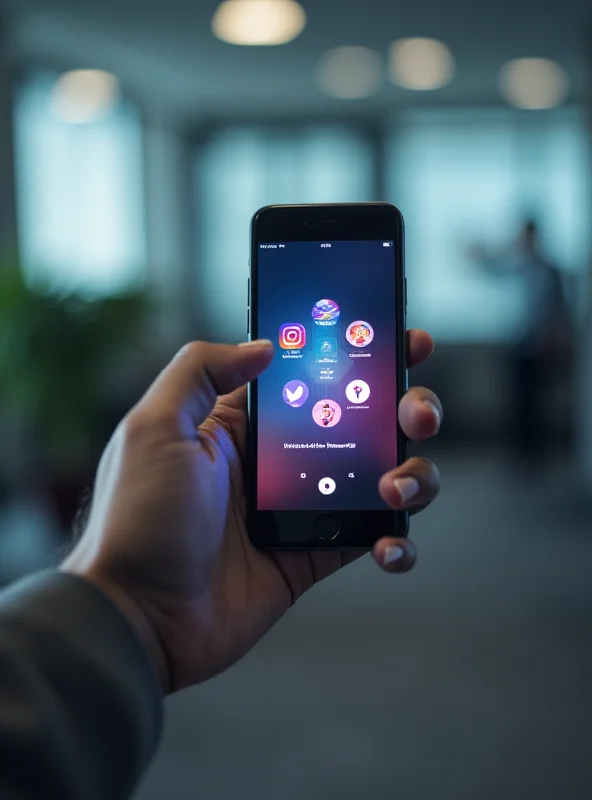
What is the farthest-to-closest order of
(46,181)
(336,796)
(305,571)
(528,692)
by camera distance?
(46,181), (528,692), (336,796), (305,571)

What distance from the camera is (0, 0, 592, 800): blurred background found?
7.45ft

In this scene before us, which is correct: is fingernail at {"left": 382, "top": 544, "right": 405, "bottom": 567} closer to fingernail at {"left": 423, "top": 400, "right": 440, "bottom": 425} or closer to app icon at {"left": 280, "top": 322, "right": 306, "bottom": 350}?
fingernail at {"left": 423, "top": 400, "right": 440, "bottom": 425}

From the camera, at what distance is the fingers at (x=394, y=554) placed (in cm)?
85

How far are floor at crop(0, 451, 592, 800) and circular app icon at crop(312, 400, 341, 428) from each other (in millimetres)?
1313

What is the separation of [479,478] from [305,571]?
4.75 metres

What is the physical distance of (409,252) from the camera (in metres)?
7.31

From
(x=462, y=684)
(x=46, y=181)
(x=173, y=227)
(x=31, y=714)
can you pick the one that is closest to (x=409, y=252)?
(x=173, y=227)

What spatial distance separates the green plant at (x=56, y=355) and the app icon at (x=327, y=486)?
7.99 feet

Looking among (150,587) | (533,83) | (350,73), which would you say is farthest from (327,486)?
(533,83)

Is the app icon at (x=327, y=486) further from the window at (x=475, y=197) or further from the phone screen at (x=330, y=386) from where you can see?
the window at (x=475, y=197)

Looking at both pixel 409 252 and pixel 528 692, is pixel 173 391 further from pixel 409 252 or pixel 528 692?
pixel 409 252

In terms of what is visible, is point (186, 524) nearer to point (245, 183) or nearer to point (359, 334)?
point (359, 334)

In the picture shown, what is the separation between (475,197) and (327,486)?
21.7 feet

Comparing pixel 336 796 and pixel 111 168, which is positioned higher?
pixel 111 168
